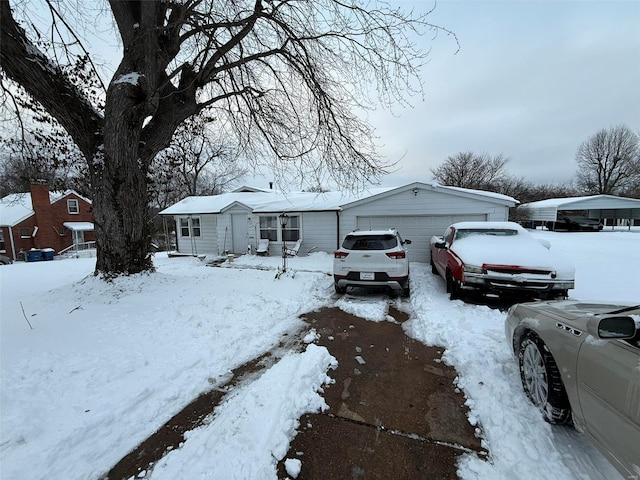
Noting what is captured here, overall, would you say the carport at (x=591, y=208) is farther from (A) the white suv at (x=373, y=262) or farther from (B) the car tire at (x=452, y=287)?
(A) the white suv at (x=373, y=262)

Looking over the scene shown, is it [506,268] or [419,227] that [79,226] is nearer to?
[419,227]

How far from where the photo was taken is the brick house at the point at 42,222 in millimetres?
23578

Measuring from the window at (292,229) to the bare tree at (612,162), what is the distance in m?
48.9

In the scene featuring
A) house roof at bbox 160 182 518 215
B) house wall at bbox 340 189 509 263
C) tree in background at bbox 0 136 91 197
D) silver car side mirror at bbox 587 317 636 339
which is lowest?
silver car side mirror at bbox 587 317 636 339

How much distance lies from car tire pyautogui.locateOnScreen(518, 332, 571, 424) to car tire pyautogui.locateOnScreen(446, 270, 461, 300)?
3.29 metres

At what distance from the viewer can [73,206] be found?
27609mm

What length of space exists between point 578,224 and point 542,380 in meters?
35.4

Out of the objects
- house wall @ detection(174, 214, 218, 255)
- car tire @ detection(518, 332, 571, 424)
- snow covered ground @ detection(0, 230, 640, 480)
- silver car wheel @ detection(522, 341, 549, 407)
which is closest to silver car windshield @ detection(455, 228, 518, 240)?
snow covered ground @ detection(0, 230, 640, 480)

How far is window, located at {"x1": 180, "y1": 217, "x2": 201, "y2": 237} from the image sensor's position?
16.9 metres

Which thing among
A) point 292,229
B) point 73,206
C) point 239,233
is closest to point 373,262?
point 292,229

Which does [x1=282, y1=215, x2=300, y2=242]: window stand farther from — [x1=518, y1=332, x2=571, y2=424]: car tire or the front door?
[x1=518, y1=332, x2=571, y2=424]: car tire

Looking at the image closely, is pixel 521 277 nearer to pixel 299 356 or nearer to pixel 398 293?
pixel 398 293

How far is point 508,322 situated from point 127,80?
8168mm

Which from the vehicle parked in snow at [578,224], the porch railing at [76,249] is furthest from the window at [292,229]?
the vehicle parked in snow at [578,224]
